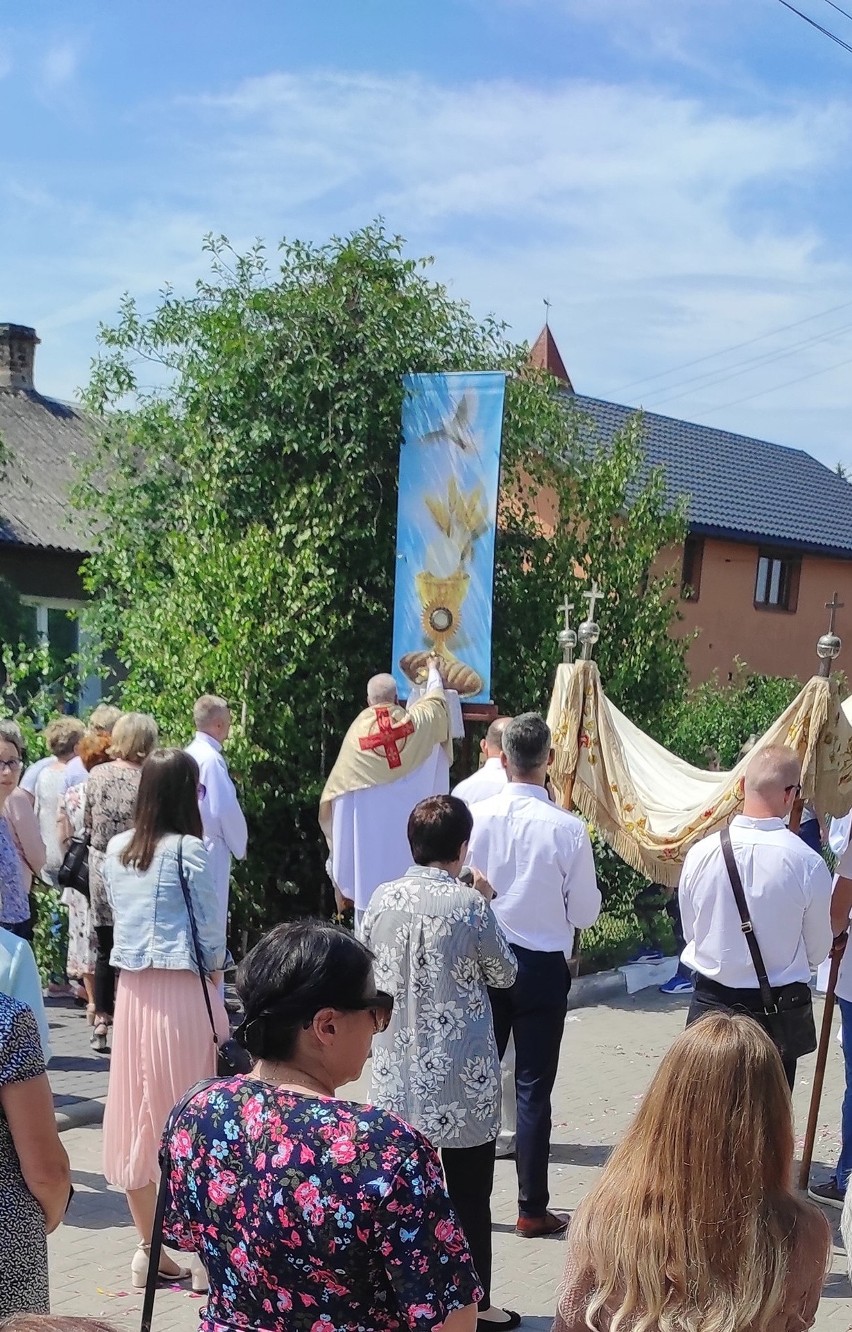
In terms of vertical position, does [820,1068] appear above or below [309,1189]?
below

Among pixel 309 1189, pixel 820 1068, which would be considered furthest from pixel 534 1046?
pixel 309 1189

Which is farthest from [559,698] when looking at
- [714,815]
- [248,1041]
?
[248,1041]

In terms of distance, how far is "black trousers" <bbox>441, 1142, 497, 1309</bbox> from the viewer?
4.44 m

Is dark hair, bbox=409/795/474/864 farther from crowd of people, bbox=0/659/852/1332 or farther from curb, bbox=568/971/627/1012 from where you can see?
curb, bbox=568/971/627/1012

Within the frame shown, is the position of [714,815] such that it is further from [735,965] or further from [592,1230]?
[592,1230]

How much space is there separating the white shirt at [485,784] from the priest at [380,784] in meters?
1.42

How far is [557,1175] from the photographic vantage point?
6340mm

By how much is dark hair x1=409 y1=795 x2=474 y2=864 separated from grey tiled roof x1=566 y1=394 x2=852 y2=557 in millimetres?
22588

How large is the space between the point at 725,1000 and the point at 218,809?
3808mm

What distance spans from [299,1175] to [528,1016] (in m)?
3.46

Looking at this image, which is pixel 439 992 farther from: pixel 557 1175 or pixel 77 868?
pixel 77 868

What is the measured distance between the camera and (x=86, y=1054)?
313 inches

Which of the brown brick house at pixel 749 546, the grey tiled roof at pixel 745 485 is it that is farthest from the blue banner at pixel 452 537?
the grey tiled roof at pixel 745 485

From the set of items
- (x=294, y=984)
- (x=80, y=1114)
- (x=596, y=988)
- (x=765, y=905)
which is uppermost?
(x=294, y=984)
